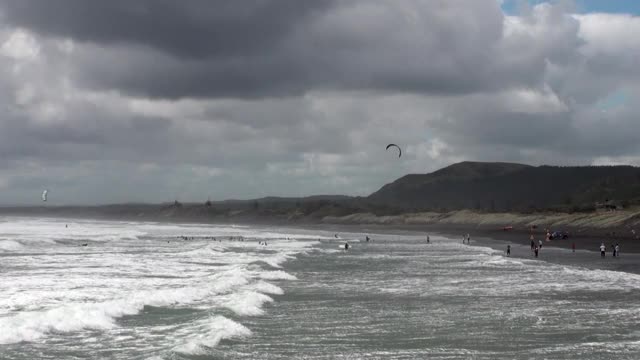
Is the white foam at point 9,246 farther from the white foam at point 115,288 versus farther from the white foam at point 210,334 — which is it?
the white foam at point 210,334

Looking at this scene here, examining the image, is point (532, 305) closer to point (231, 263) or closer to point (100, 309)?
point (100, 309)

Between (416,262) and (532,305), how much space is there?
22524mm

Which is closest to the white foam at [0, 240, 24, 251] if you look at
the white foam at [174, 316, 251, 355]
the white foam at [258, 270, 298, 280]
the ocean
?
the ocean

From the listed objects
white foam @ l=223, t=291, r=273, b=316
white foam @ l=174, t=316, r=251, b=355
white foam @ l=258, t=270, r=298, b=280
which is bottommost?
white foam @ l=174, t=316, r=251, b=355

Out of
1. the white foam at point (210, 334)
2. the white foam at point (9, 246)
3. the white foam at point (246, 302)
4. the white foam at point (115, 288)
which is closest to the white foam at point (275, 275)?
the white foam at point (115, 288)

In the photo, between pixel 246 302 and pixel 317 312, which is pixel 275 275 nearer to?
pixel 246 302

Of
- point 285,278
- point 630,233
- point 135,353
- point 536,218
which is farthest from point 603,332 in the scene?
point 536,218

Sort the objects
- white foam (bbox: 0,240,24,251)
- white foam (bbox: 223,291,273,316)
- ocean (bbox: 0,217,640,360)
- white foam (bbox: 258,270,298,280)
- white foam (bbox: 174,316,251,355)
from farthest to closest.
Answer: white foam (bbox: 0,240,24,251) < white foam (bbox: 258,270,298,280) < white foam (bbox: 223,291,273,316) < ocean (bbox: 0,217,640,360) < white foam (bbox: 174,316,251,355)

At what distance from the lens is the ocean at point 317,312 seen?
811 inches

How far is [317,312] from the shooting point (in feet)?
89.1

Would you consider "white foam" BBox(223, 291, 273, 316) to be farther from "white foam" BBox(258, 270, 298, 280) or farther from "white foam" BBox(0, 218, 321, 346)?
"white foam" BBox(258, 270, 298, 280)

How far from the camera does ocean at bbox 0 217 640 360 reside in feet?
67.6

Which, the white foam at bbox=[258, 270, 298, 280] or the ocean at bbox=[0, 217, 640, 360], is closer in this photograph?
the ocean at bbox=[0, 217, 640, 360]

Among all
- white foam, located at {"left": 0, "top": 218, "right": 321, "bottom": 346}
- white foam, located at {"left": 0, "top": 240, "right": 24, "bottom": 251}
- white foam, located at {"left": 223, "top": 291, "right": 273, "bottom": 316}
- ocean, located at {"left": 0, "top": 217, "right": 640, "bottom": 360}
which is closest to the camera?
ocean, located at {"left": 0, "top": 217, "right": 640, "bottom": 360}
